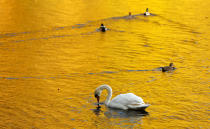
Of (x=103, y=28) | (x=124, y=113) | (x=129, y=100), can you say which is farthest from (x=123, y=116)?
(x=103, y=28)

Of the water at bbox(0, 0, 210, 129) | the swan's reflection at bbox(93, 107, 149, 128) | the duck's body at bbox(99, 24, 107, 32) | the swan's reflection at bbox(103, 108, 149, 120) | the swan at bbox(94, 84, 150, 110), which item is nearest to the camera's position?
the swan's reflection at bbox(93, 107, 149, 128)

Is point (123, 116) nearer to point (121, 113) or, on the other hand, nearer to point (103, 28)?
point (121, 113)

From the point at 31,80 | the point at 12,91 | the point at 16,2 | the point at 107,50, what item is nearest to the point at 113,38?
the point at 107,50

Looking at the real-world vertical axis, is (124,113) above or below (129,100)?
below

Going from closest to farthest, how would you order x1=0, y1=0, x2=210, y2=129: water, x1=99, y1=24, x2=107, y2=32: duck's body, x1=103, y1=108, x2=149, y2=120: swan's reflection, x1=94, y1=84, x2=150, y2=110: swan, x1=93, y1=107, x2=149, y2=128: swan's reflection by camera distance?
1. x1=93, y1=107, x2=149, y2=128: swan's reflection
2. x1=103, y1=108, x2=149, y2=120: swan's reflection
3. x1=0, y1=0, x2=210, y2=129: water
4. x1=94, y1=84, x2=150, y2=110: swan
5. x1=99, y1=24, x2=107, y2=32: duck's body

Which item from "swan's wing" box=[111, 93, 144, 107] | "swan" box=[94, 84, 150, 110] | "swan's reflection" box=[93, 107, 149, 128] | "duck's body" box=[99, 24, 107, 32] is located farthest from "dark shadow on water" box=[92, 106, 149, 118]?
"duck's body" box=[99, 24, 107, 32]

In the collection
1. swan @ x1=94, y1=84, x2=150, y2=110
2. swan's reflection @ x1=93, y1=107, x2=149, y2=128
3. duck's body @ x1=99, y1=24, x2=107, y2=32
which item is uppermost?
duck's body @ x1=99, y1=24, x2=107, y2=32

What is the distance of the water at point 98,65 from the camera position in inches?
667

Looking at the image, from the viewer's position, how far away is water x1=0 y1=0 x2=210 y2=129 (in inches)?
667

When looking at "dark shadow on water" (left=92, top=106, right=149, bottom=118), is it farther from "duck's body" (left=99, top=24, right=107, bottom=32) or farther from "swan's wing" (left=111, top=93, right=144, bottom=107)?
"duck's body" (left=99, top=24, right=107, bottom=32)

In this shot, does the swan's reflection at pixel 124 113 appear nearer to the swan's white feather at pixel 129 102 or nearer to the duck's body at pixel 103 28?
the swan's white feather at pixel 129 102

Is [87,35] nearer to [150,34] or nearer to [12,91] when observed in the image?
[150,34]

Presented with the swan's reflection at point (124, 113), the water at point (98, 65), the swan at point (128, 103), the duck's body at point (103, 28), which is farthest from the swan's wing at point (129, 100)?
the duck's body at point (103, 28)

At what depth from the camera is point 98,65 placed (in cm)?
2552
